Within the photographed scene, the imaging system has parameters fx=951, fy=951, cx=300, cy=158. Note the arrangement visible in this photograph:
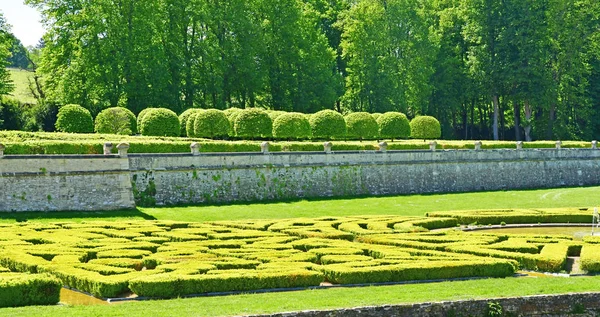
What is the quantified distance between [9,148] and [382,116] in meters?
28.2

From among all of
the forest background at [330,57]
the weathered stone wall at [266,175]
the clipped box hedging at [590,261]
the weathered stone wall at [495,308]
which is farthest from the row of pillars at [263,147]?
the weathered stone wall at [495,308]

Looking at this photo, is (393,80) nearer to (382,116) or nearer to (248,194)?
(382,116)

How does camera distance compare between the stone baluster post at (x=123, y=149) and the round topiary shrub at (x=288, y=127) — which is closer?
the stone baluster post at (x=123, y=149)

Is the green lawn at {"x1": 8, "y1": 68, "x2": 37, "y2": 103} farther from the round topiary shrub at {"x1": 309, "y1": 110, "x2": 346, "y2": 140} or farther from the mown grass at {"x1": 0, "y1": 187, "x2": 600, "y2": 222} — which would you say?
the mown grass at {"x1": 0, "y1": 187, "x2": 600, "y2": 222}

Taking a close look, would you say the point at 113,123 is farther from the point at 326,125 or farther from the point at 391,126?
the point at 391,126

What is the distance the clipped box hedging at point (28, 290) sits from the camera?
1814cm

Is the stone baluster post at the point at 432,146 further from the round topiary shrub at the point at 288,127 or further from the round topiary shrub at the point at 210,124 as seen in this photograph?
the round topiary shrub at the point at 210,124

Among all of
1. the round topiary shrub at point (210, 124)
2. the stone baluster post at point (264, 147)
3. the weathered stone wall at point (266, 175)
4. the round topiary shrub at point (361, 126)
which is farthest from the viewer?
the round topiary shrub at point (361, 126)

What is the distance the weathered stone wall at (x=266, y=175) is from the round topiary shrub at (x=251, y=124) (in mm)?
7474

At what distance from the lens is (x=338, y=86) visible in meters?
71.6

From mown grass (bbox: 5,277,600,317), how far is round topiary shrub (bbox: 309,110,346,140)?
34067 mm

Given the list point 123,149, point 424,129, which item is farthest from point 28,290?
point 424,129

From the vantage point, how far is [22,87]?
302 feet

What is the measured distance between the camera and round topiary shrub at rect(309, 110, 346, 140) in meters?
54.9
